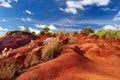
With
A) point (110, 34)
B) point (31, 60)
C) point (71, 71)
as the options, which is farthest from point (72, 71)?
point (110, 34)

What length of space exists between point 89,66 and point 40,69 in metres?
2.17

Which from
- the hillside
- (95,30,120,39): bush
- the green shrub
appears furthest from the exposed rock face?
(95,30,120,39): bush

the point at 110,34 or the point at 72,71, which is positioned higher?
the point at 110,34

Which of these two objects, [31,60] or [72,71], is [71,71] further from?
[31,60]

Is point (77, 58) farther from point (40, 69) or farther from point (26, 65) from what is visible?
point (26, 65)

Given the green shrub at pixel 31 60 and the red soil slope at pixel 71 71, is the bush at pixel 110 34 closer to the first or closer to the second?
the green shrub at pixel 31 60

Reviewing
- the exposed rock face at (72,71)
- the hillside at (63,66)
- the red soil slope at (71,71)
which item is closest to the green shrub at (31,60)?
the hillside at (63,66)

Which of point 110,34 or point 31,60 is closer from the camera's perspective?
point 31,60

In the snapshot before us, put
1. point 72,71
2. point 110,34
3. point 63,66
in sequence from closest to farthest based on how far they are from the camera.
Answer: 1. point 72,71
2. point 63,66
3. point 110,34

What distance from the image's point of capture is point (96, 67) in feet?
37.2

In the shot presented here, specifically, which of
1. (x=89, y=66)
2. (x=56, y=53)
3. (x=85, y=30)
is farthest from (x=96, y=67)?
(x=85, y=30)

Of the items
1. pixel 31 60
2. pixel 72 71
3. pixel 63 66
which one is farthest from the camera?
pixel 31 60

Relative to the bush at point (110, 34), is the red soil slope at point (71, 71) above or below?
below

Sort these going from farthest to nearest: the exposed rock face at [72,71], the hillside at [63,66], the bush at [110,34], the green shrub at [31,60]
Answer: the bush at [110,34], the green shrub at [31,60], the hillside at [63,66], the exposed rock face at [72,71]
